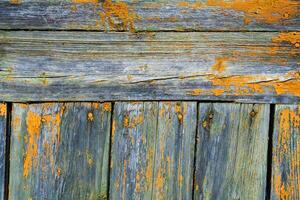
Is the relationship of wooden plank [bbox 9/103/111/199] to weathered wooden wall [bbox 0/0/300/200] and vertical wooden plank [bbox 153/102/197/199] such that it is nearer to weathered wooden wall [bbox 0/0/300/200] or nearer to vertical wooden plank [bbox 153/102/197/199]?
weathered wooden wall [bbox 0/0/300/200]

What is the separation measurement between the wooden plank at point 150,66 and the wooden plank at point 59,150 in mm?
49

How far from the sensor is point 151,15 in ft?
5.17

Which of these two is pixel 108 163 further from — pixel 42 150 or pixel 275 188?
pixel 275 188

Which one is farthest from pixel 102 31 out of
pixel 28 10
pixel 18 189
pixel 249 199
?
pixel 249 199

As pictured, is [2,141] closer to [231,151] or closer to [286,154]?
[231,151]

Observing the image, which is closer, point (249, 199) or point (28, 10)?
point (28, 10)

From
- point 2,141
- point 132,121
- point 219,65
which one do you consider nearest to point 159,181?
point 132,121

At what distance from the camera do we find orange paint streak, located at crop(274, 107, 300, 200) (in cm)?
165

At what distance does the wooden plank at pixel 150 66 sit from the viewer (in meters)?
1.58

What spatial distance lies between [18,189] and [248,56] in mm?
888

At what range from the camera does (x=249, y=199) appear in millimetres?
1677

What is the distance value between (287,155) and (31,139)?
2.85 ft

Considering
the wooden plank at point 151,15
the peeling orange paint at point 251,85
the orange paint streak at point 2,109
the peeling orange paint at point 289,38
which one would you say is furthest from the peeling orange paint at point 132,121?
the peeling orange paint at point 289,38

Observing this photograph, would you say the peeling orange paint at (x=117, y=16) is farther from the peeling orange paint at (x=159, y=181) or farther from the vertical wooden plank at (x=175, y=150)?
the peeling orange paint at (x=159, y=181)
